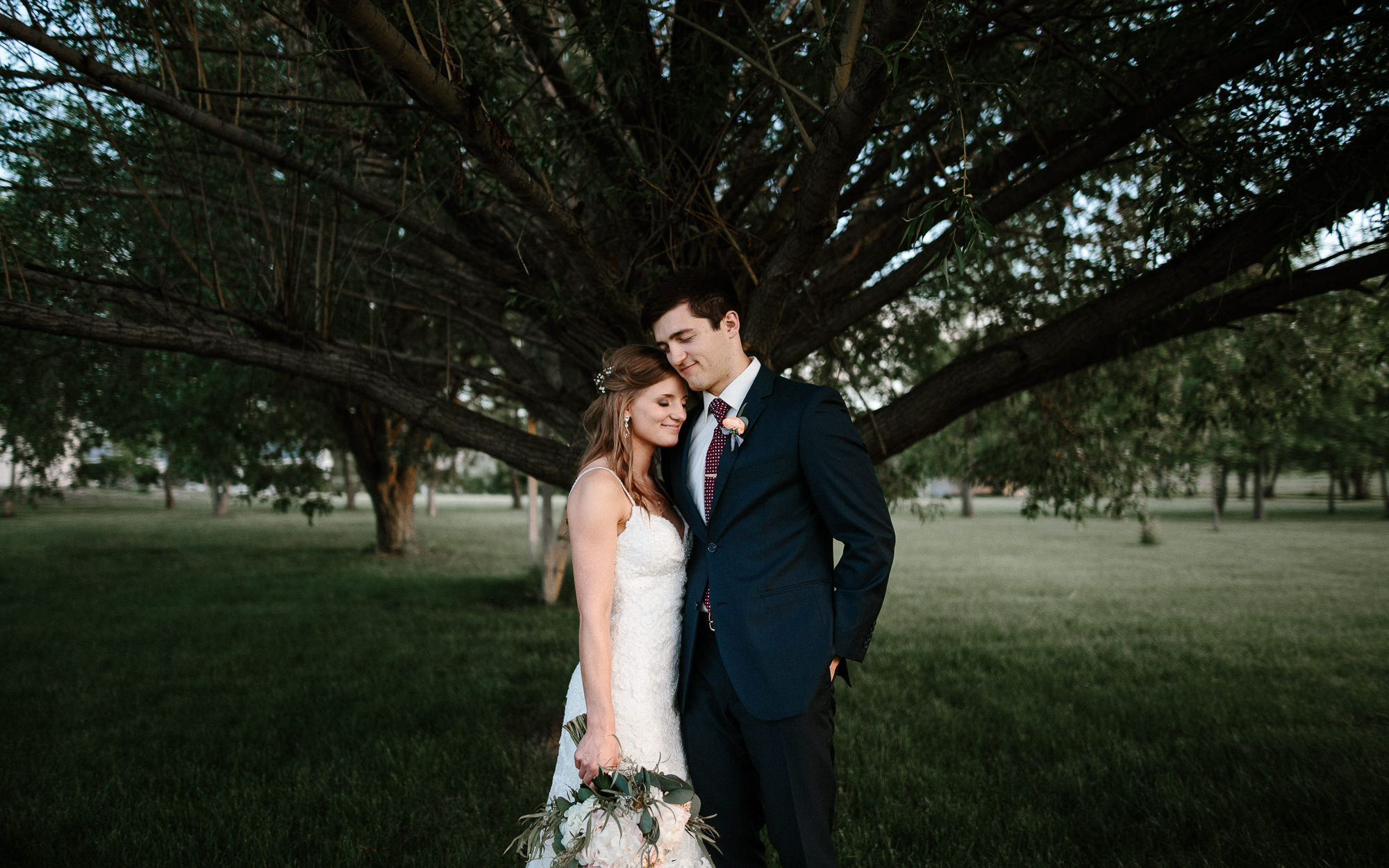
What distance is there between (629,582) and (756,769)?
0.76 m

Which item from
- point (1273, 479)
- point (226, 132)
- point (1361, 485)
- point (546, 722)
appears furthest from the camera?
point (1361, 485)

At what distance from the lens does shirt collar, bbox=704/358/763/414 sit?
2594 mm

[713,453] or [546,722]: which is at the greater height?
[713,453]

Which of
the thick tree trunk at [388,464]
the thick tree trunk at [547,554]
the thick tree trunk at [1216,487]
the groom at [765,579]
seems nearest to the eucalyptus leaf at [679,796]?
the groom at [765,579]

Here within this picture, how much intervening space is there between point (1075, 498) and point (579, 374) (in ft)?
14.0

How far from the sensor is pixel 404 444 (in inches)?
554

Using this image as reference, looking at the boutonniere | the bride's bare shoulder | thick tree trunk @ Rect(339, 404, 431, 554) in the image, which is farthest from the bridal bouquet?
thick tree trunk @ Rect(339, 404, 431, 554)

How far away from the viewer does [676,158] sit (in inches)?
158

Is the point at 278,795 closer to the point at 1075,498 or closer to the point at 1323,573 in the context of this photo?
the point at 1075,498

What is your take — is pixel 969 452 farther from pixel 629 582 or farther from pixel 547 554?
pixel 547 554

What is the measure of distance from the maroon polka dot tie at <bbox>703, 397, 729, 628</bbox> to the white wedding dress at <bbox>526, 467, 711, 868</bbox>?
0.53 ft

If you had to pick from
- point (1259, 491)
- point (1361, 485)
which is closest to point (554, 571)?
point (1259, 491)

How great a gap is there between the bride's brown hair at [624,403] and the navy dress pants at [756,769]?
575mm

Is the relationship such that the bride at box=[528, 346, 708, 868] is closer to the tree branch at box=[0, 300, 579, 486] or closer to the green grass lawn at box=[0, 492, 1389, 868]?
the tree branch at box=[0, 300, 579, 486]
